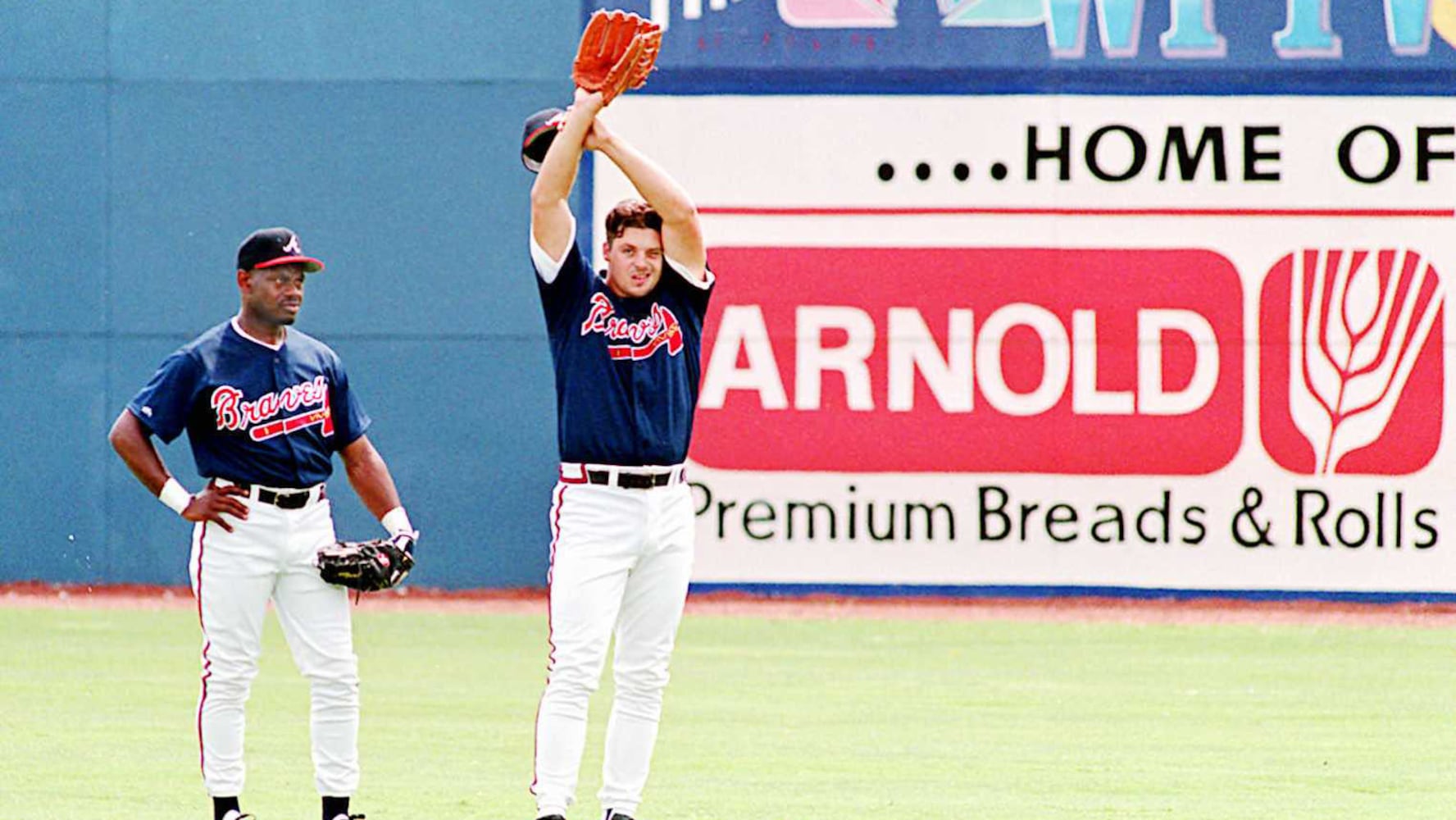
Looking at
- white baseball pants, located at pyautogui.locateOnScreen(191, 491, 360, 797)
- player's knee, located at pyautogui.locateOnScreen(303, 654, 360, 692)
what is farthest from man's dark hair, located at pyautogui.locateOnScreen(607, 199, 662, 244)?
player's knee, located at pyautogui.locateOnScreen(303, 654, 360, 692)

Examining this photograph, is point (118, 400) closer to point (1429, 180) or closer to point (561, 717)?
point (1429, 180)

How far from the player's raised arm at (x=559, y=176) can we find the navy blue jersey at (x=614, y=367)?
0.07m

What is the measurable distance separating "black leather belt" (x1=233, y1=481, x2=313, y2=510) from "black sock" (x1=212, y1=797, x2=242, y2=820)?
2.92 feet

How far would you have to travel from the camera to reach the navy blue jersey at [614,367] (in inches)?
281

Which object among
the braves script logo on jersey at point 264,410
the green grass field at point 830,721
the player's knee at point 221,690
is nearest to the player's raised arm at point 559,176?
the braves script logo on jersey at point 264,410

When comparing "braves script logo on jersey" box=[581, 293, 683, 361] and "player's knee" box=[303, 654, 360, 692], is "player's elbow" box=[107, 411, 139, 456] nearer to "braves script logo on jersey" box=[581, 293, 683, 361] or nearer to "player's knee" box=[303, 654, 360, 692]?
"player's knee" box=[303, 654, 360, 692]

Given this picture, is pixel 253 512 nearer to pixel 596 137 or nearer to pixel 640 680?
pixel 640 680

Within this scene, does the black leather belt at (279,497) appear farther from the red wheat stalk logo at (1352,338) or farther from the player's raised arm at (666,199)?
the red wheat stalk logo at (1352,338)

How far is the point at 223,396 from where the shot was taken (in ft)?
24.3

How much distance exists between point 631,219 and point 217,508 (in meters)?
1.51

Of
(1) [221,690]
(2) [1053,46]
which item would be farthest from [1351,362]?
(1) [221,690]

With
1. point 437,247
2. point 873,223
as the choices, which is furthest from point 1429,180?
point 437,247

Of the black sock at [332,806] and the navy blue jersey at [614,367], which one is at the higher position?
the navy blue jersey at [614,367]

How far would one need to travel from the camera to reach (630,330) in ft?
23.6
